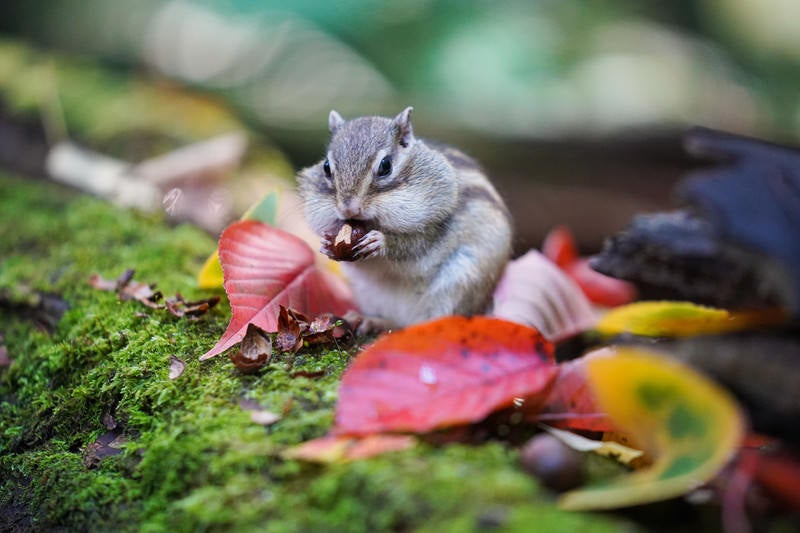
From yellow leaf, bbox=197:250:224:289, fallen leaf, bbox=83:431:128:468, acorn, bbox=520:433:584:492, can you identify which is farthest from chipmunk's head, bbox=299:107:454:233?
acorn, bbox=520:433:584:492

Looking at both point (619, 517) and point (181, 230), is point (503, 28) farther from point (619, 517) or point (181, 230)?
point (619, 517)

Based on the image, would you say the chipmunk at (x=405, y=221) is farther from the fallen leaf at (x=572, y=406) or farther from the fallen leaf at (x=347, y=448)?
the fallen leaf at (x=347, y=448)

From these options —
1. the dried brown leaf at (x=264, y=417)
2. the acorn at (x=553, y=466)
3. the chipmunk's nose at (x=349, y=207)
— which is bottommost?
the dried brown leaf at (x=264, y=417)

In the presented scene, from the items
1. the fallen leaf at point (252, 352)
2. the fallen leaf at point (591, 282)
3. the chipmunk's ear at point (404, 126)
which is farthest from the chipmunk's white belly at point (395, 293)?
the fallen leaf at point (591, 282)

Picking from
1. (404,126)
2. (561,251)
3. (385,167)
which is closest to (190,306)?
(385,167)

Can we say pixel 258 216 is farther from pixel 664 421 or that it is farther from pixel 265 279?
pixel 664 421
